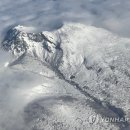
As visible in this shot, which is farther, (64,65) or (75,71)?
(64,65)

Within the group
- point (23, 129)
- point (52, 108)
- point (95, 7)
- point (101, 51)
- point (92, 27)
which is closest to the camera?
point (23, 129)

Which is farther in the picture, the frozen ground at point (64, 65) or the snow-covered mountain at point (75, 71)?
the frozen ground at point (64, 65)

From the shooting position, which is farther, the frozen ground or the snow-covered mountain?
the frozen ground

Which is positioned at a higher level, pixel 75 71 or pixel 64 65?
pixel 64 65

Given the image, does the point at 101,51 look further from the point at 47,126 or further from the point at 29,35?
the point at 47,126

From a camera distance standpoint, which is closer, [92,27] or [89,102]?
[89,102]

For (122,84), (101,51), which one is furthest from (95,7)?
(122,84)
